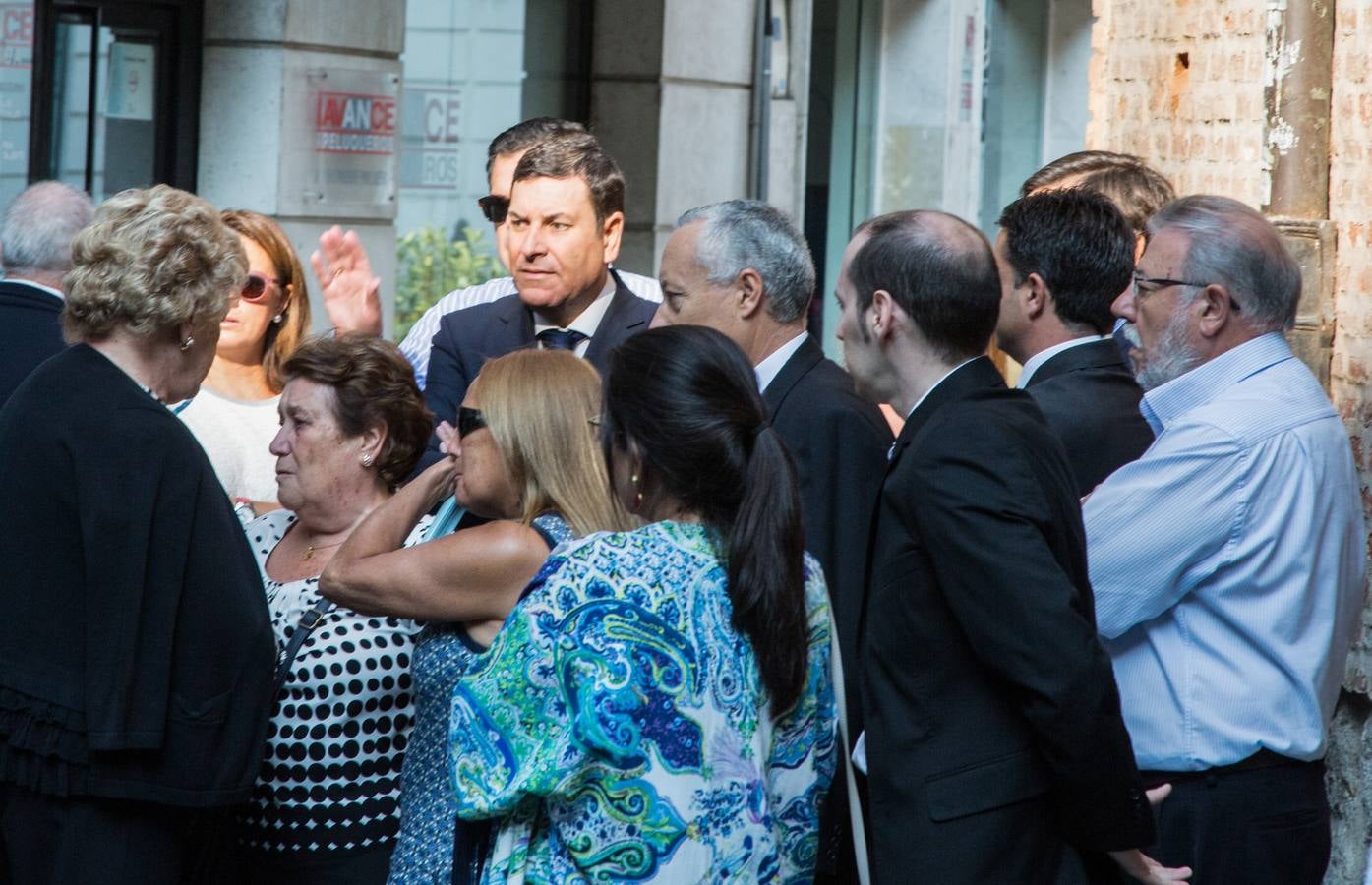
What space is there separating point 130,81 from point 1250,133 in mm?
4790

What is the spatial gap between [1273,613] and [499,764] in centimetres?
171

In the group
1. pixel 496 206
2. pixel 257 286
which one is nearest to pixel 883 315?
pixel 257 286

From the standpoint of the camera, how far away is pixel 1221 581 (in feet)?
12.4

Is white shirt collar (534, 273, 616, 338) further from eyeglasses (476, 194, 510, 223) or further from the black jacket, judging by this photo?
the black jacket

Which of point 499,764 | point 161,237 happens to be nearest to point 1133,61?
point 161,237

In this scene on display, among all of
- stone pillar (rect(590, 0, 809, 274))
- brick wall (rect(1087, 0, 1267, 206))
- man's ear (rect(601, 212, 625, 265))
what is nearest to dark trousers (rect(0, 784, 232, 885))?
man's ear (rect(601, 212, 625, 265))

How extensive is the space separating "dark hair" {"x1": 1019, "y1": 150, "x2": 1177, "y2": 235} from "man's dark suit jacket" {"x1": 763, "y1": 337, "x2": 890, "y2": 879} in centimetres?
114

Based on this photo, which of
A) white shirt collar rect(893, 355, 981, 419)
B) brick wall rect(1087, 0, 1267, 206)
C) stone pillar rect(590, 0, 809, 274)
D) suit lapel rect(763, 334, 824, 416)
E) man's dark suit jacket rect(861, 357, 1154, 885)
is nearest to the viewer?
man's dark suit jacket rect(861, 357, 1154, 885)

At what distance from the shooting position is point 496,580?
3455 mm

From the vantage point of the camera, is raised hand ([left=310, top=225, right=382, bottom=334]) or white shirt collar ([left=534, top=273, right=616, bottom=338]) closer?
raised hand ([left=310, top=225, right=382, bottom=334])

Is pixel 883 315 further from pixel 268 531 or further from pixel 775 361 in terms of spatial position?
pixel 268 531

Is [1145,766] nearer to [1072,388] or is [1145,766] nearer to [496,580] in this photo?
[1072,388]

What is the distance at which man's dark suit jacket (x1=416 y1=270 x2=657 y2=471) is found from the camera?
5.61 meters

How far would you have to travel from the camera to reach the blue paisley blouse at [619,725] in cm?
288
